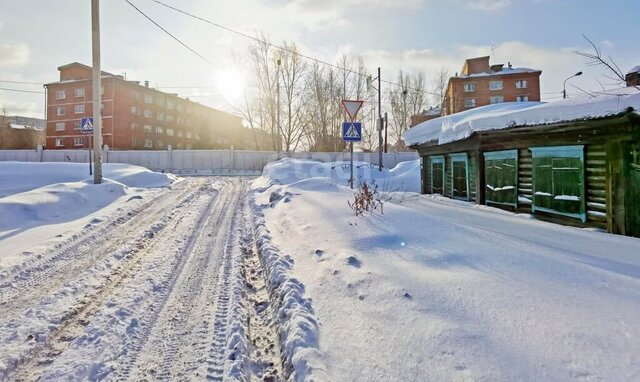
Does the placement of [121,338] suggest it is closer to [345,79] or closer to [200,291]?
[200,291]

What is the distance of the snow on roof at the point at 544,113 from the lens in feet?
20.5

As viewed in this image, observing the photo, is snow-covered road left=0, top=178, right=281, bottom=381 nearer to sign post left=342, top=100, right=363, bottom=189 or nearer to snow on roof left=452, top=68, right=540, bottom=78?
sign post left=342, top=100, right=363, bottom=189

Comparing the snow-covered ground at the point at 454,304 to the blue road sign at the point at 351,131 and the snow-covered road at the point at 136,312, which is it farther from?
the blue road sign at the point at 351,131

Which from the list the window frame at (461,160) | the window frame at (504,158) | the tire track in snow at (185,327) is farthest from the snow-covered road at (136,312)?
the window frame at (461,160)

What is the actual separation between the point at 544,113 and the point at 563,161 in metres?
1.39

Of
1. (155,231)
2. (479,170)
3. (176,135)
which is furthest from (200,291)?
(176,135)

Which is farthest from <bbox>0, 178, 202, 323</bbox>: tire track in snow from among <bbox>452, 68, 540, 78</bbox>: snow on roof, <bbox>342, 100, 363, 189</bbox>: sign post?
<bbox>452, 68, 540, 78</bbox>: snow on roof

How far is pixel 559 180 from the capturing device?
8297mm

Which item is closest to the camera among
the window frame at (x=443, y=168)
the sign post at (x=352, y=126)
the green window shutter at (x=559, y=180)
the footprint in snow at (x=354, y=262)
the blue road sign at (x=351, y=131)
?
the footprint in snow at (x=354, y=262)

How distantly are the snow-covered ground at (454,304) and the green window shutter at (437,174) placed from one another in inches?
316

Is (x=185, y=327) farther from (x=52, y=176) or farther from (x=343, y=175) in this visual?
(x=343, y=175)

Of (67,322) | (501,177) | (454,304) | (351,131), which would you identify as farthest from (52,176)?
(501,177)

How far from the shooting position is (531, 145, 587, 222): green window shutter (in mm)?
7836

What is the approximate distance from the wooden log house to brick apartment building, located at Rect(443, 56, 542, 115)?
4502 centimetres
